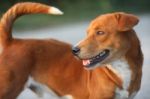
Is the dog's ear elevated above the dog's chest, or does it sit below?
above

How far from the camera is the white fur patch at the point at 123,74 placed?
421 centimetres

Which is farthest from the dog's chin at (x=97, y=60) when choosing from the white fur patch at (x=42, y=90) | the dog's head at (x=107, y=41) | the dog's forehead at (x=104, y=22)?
the white fur patch at (x=42, y=90)

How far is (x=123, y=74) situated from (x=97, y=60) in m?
0.23

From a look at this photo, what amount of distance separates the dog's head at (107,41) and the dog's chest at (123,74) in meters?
0.08

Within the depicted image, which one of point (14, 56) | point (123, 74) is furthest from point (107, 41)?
point (14, 56)

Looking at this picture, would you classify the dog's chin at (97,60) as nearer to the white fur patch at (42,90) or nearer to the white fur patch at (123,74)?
the white fur patch at (123,74)

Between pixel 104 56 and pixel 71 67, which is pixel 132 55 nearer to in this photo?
pixel 104 56

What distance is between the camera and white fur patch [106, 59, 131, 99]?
4211 millimetres

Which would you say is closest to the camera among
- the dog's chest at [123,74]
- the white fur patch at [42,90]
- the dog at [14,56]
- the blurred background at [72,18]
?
the dog's chest at [123,74]

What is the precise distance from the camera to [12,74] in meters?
4.38

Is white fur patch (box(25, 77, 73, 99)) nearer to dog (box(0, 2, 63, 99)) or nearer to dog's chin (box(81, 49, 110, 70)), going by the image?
dog (box(0, 2, 63, 99))

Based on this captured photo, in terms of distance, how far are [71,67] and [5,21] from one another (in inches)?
23.2

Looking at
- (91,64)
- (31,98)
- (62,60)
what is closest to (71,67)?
(62,60)

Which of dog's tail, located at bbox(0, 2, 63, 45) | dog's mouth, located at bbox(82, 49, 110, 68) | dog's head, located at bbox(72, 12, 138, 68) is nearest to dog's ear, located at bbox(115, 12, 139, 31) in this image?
dog's head, located at bbox(72, 12, 138, 68)
